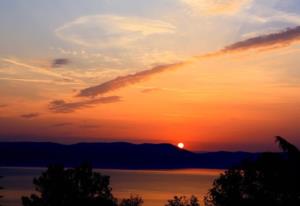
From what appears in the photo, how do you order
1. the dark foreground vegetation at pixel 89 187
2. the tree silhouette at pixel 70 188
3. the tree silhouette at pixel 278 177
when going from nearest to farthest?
the tree silhouette at pixel 278 177, the dark foreground vegetation at pixel 89 187, the tree silhouette at pixel 70 188

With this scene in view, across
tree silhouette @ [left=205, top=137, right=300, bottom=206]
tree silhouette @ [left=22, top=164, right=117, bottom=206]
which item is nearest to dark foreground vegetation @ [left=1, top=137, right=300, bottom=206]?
tree silhouette @ [left=22, top=164, right=117, bottom=206]

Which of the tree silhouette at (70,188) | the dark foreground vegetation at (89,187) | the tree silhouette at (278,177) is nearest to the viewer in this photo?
the tree silhouette at (278,177)

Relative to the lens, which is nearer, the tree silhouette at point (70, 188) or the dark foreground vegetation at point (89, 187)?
the dark foreground vegetation at point (89, 187)

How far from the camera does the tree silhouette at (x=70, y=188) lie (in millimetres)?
38500

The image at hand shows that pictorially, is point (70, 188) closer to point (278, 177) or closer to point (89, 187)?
point (89, 187)

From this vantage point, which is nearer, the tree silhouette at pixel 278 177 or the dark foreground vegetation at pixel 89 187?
the tree silhouette at pixel 278 177

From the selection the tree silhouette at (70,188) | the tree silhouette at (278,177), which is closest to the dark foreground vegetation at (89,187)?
the tree silhouette at (70,188)

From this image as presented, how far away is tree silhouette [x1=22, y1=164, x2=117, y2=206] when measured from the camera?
38500 millimetres

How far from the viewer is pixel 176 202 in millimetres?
56312

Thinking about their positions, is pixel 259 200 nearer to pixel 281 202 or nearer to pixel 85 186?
pixel 281 202

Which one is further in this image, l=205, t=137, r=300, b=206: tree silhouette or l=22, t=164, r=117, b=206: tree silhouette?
l=22, t=164, r=117, b=206: tree silhouette

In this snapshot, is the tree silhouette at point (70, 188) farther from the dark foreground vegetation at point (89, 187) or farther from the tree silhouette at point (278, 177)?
the tree silhouette at point (278, 177)

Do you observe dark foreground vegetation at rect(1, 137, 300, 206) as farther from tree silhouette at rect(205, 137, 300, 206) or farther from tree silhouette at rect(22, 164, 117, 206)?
tree silhouette at rect(205, 137, 300, 206)

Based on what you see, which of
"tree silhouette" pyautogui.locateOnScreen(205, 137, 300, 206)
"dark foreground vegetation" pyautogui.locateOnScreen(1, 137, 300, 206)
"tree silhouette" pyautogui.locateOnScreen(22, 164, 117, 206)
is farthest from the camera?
"tree silhouette" pyautogui.locateOnScreen(22, 164, 117, 206)
